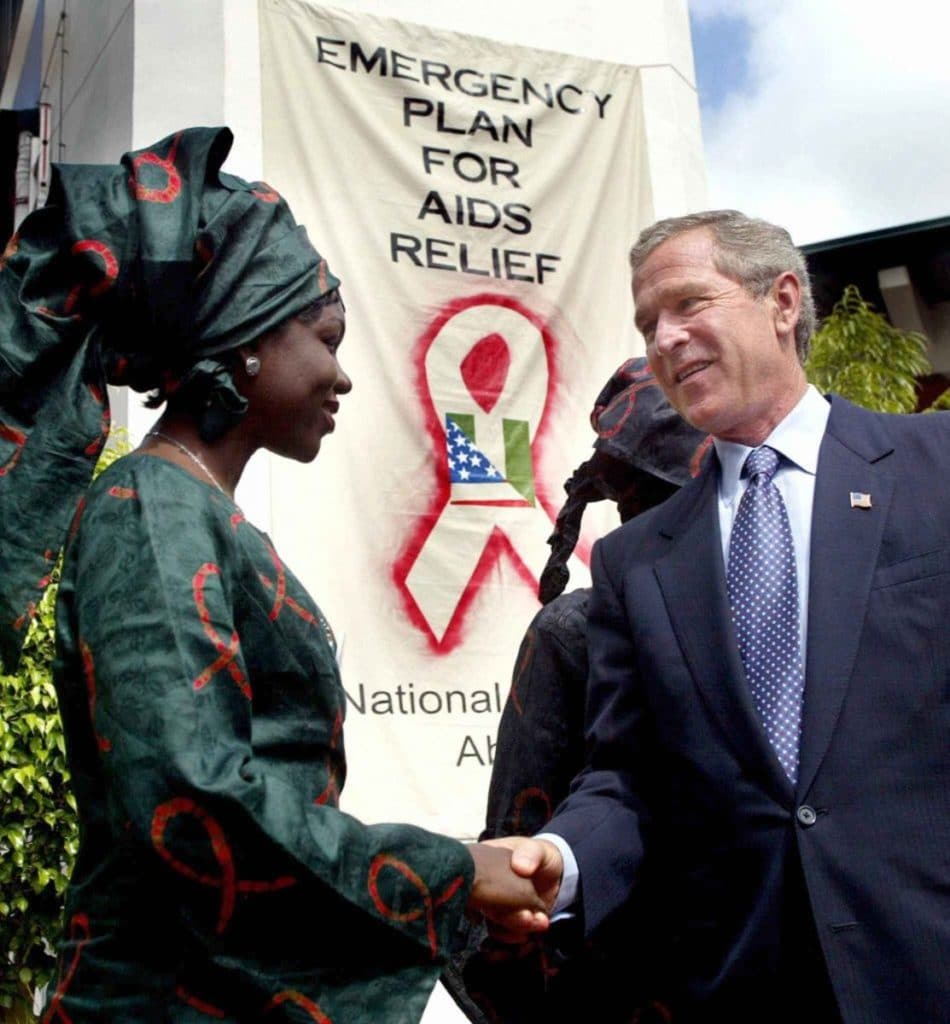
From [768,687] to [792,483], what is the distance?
37cm

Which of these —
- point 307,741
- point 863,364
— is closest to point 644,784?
point 307,741

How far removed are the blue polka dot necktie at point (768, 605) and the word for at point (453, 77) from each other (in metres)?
3.97

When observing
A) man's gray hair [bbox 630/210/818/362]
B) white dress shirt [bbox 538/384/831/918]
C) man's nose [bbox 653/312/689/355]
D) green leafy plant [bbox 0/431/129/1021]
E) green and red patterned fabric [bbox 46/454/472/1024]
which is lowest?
green leafy plant [bbox 0/431/129/1021]

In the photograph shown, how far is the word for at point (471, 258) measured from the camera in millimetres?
5766

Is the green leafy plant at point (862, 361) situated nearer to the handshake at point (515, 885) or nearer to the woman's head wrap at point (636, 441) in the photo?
the woman's head wrap at point (636, 441)

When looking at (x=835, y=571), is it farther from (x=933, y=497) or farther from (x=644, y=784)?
(x=644, y=784)

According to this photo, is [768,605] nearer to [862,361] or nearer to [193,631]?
[193,631]

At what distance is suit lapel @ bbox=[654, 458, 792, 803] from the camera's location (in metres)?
2.16

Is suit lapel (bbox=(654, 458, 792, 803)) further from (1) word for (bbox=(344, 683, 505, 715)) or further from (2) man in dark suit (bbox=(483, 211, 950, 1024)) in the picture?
(1) word for (bbox=(344, 683, 505, 715))

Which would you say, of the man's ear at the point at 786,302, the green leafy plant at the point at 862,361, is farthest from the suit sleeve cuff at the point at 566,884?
the green leafy plant at the point at 862,361

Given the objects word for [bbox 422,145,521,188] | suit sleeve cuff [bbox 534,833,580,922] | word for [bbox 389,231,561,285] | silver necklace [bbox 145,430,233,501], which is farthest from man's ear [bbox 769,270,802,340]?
word for [bbox 422,145,521,188]

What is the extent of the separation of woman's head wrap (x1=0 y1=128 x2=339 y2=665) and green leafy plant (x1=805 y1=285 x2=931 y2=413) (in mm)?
7217

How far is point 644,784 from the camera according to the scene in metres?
2.42

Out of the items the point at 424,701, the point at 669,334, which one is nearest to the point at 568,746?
the point at 669,334
